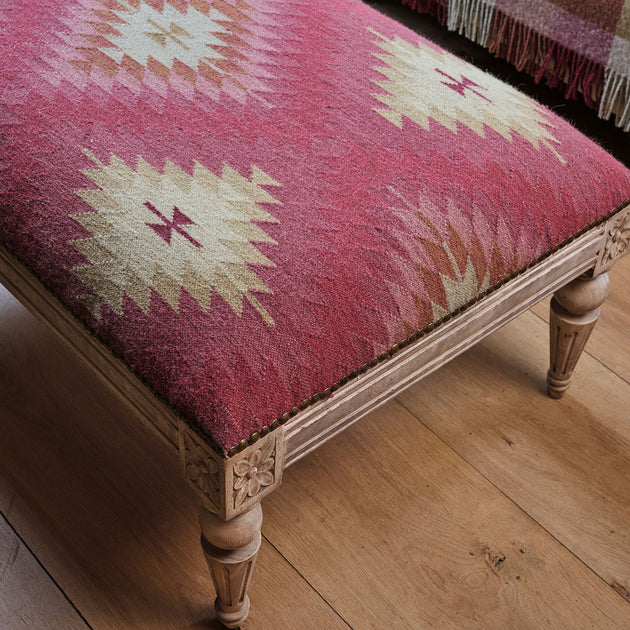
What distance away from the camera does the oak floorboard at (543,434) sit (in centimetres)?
87

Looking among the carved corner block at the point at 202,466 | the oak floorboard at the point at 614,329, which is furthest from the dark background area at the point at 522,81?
the carved corner block at the point at 202,466

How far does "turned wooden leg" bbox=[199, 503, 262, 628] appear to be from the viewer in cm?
65

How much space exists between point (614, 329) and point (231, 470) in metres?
0.67

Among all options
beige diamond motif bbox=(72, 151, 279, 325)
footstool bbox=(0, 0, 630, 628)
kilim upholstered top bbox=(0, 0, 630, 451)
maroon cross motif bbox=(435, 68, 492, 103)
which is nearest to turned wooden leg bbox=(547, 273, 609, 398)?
footstool bbox=(0, 0, 630, 628)

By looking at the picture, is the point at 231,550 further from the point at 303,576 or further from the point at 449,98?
the point at 449,98

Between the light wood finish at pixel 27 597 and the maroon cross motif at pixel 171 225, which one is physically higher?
the maroon cross motif at pixel 171 225

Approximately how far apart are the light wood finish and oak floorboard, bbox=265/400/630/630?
0.68 feet

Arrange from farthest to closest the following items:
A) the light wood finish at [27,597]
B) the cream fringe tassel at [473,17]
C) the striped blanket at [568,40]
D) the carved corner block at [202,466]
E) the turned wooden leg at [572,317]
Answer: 1. the cream fringe tassel at [473,17]
2. the striped blanket at [568,40]
3. the turned wooden leg at [572,317]
4. the light wood finish at [27,597]
5. the carved corner block at [202,466]

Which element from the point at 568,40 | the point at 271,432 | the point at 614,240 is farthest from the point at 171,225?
the point at 568,40

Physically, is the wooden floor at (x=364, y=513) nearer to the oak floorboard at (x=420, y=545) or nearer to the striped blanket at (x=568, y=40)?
the oak floorboard at (x=420, y=545)

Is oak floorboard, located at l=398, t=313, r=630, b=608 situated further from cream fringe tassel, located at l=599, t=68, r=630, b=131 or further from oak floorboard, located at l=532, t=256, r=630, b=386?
cream fringe tassel, located at l=599, t=68, r=630, b=131

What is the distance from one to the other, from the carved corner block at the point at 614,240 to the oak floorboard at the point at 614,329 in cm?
21

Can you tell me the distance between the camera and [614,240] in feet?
2.75

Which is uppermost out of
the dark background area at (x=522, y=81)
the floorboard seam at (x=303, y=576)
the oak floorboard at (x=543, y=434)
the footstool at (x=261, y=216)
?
the footstool at (x=261, y=216)
